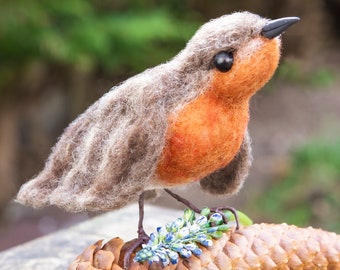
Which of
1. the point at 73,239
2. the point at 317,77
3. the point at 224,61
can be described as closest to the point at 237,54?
the point at 224,61

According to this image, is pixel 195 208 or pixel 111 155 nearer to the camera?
pixel 111 155

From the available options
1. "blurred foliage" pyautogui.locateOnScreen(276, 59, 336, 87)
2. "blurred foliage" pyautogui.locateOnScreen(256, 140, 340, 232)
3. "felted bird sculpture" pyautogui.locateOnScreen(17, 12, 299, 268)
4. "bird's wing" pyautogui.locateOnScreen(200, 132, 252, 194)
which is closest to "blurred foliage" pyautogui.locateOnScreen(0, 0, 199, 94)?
"blurred foliage" pyautogui.locateOnScreen(256, 140, 340, 232)

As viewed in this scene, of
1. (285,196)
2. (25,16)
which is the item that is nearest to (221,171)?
(25,16)

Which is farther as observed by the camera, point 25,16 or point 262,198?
point 262,198

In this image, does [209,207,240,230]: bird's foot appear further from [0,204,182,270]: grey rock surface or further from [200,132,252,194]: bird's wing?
[0,204,182,270]: grey rock surface

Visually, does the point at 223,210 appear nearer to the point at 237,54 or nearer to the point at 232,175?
the point at 232,175

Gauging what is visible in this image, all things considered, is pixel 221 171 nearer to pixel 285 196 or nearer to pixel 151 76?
pixel 151 76

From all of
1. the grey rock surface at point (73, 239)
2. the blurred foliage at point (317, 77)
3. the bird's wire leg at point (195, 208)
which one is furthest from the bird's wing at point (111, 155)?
the blurred foliage at point (317, 77)
